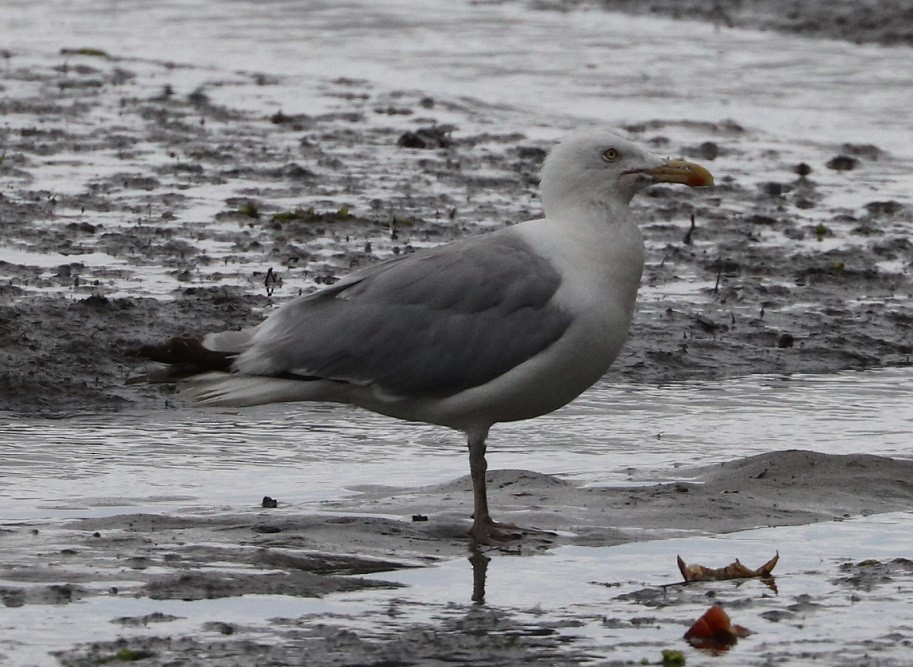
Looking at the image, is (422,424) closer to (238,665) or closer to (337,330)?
(337,330)

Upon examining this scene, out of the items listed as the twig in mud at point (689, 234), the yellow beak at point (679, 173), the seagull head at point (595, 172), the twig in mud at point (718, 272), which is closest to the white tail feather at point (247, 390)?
the seagull head at point (595, 172)

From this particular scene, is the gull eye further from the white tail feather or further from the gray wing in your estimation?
the white tail feather

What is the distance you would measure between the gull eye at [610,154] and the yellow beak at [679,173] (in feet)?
0.40

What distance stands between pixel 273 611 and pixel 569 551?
4.25 feet

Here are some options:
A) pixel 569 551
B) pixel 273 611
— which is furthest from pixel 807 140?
pixel 273 611

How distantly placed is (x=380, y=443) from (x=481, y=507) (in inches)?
49.9

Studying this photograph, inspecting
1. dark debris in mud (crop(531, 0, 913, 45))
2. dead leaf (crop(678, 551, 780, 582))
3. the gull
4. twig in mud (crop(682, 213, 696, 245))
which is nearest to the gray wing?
the gull

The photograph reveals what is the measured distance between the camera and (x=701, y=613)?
19.5ft

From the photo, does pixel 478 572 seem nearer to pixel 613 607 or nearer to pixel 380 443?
pixel 613 607

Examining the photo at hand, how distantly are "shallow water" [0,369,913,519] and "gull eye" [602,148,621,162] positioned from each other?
1281mm

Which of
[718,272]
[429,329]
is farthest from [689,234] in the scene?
[429,329]

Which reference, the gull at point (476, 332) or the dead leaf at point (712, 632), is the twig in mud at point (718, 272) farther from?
the dead leaf at point (712, 632)

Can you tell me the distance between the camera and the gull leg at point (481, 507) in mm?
6840

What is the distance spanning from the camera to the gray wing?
7.00 metres
